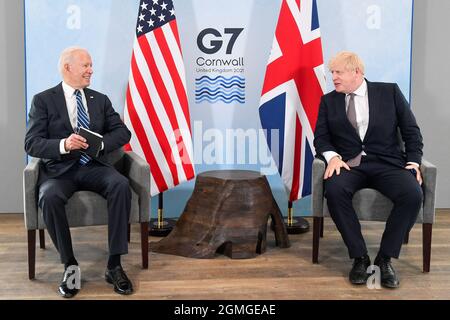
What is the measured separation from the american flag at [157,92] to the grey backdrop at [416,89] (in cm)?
101

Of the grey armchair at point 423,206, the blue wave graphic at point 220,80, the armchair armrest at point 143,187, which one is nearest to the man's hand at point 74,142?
the armchair armrest at point 143,187

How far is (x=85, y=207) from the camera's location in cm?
349

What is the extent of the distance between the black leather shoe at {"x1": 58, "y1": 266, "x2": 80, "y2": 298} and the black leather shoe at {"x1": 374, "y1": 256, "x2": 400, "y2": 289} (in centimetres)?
160

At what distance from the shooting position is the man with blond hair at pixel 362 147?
3.55 m

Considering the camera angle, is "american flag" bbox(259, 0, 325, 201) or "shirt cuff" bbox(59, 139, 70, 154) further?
"american flag" bbox(259, 0, 325, 201)

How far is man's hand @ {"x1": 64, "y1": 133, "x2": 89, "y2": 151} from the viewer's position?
11.6 ft

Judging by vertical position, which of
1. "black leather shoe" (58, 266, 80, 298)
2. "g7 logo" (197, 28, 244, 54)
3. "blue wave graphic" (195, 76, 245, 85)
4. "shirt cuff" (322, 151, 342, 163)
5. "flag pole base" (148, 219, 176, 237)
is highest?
"g7 logo" (197, 28, 244, 54)

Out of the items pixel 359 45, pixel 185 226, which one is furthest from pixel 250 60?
pixel 185 226

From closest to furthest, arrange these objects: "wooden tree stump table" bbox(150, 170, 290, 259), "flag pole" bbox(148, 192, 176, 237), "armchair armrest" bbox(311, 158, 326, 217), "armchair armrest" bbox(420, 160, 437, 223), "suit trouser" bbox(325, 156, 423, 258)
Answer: "suit trouser" bbox(325, 156, 423, 258) → "armchair armrest" bbox(420, 160, 437, 223) → "armchair armrest" bbox(311, 158, 326, 217) → "wooden tree stump table" bbox(150, 170, 290, 259) → "flag pole" bbox(148, 192, 176, 237)

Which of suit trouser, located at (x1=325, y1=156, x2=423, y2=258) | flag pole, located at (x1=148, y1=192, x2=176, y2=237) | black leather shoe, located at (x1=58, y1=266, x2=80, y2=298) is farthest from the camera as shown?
flag pole, located at (x1=148, y1=192, x2=176, y2=237)

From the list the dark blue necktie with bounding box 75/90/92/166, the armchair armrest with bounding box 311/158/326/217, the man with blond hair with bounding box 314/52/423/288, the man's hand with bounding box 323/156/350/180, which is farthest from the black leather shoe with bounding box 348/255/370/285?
the dark blue necktie with bounding box 75/90/92/166

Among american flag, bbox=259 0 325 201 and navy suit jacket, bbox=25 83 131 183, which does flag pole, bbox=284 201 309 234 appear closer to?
american flag, bbox=259 0 325 201

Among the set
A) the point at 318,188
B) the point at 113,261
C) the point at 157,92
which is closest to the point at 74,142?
the point at 113,261

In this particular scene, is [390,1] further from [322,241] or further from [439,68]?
[322,241]
